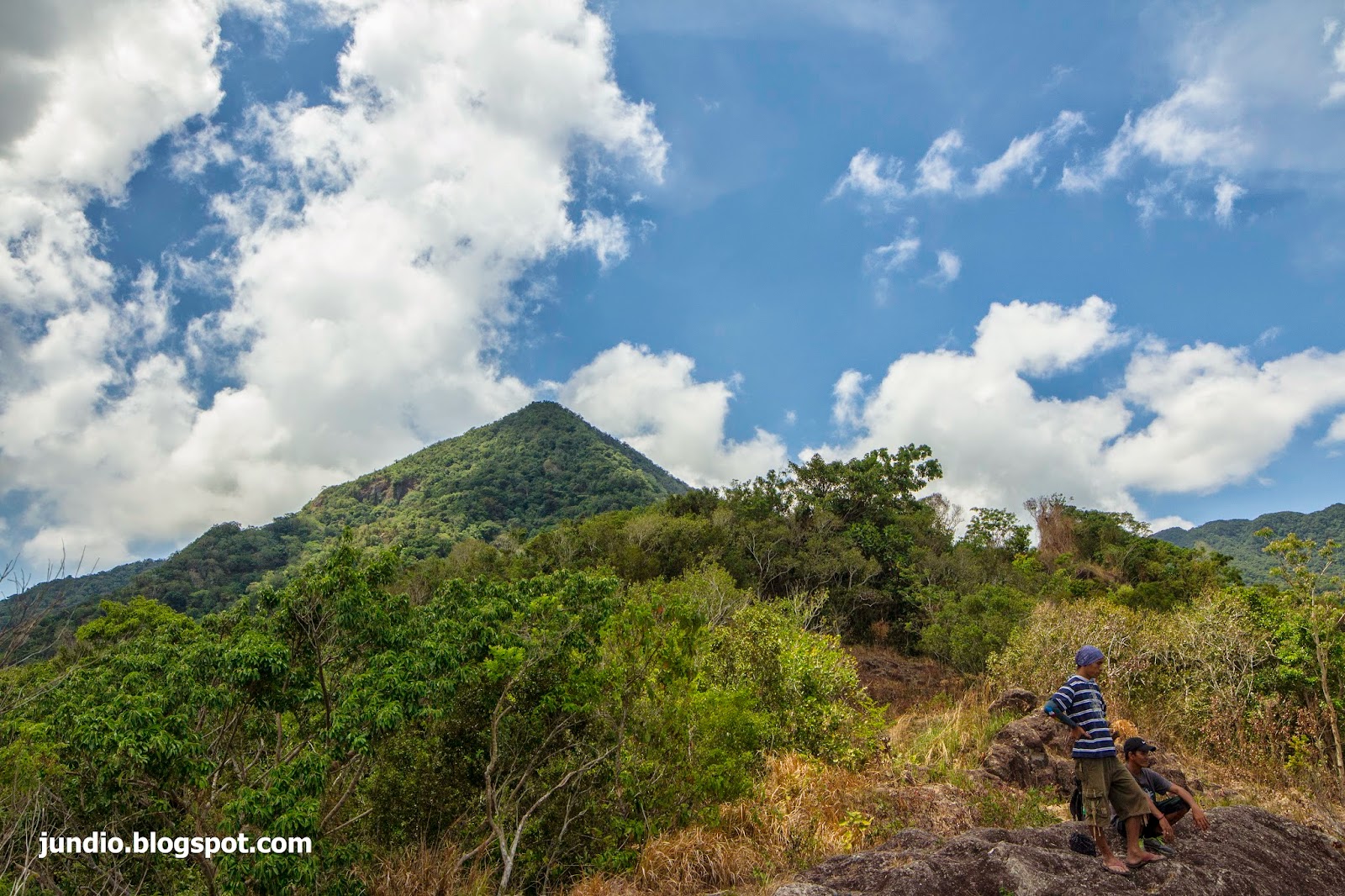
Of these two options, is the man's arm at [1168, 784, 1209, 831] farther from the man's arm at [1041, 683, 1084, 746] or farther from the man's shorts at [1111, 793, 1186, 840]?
the man's arm at [1041, 683, 1084, 746]

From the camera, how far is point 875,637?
34.3 m

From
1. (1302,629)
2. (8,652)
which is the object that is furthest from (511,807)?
(1302,629)

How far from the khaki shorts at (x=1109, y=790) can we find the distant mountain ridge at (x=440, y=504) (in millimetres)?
55906

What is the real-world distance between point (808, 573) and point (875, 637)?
4.42m

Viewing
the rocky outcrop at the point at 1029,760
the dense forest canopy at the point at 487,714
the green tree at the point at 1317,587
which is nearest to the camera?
the dense forest canopy at the point at 487,714

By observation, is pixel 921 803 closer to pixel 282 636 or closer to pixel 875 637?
pixel 282 636

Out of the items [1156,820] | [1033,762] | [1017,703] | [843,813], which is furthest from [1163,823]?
[1017,703]

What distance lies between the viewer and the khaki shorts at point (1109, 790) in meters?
4.66

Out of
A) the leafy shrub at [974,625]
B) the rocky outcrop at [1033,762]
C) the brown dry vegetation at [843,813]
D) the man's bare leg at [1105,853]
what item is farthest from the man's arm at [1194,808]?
the leafy shrub at [974,625]

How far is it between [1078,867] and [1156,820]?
1031mm

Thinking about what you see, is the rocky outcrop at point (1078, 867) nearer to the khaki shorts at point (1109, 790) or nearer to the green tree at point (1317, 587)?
the khaki shorts at point (1109, 790)

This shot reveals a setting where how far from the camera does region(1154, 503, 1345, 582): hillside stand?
5765 centimetres

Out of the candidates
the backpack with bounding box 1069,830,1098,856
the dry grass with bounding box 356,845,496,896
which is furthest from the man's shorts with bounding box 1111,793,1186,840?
the dry grass with bounding box 356,845,496,896

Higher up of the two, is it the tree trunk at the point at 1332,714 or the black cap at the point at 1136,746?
the black cap at the point at 1136,746
